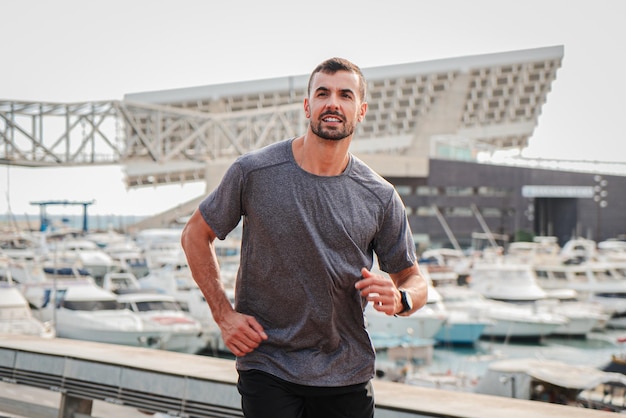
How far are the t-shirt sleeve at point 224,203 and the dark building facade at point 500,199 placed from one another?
65.4 metres

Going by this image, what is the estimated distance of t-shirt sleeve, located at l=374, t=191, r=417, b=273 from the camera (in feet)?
9.78

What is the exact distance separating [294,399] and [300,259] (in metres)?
0.43

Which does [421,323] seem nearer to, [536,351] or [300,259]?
[536,351]

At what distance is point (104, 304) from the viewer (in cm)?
2645

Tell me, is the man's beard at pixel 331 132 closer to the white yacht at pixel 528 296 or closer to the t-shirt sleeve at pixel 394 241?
the t-shirt sleeve at pixel 394 241

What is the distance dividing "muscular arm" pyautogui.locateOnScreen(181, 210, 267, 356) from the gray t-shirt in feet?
0.14

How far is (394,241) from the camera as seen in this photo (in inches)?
118

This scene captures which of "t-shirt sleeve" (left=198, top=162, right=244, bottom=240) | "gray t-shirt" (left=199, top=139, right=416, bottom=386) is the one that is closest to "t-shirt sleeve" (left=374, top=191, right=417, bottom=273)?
"gray t-shirt" (left=199, top=139, right=416, bottom=386)

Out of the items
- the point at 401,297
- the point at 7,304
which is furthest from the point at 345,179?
the point at 7,304

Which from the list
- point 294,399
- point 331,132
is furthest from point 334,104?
point 294,399

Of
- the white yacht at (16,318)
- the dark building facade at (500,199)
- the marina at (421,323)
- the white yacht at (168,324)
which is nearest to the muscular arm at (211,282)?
the marina at (421,323)

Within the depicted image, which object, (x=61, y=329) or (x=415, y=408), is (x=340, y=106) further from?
(x=61, y=329)

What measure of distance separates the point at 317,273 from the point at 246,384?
→ 41 centimetres

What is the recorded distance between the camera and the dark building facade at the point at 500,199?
68438 millimetres
